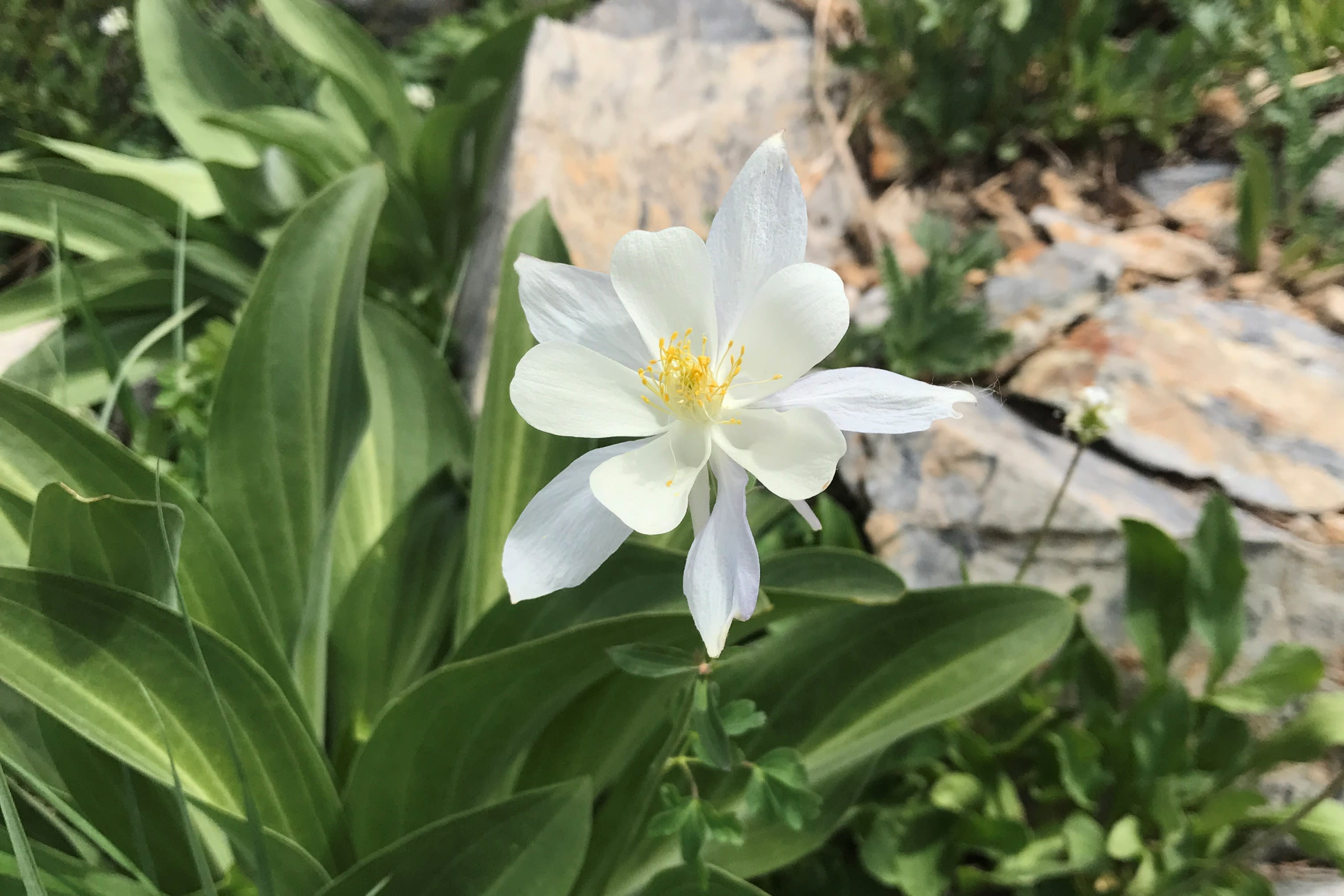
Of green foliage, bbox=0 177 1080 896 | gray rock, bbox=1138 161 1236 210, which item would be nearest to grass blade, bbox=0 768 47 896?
green foliage, bbox=0 177 1080 896

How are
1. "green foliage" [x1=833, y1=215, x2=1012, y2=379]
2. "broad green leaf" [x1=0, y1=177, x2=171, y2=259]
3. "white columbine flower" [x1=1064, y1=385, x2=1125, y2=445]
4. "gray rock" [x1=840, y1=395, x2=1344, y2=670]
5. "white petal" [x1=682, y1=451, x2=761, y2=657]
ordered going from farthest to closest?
"broad green leaf" [x1=0, y1=177, x2=171, y2=259] < "green foliage" [x1=833, y1=215, x2=1012, y2=379] < "gray rock" [x1=840, y1=395, x2=1344, y2=670] < "white columbine flower" [x1=1064, y1=385, x2=1125, y2=445] < "white petal" [x1=682, y1=451, x2=761, y2=657]

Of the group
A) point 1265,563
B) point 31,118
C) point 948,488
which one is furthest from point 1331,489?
point 31,118

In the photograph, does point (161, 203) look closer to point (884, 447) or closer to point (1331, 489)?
point (884, 447)

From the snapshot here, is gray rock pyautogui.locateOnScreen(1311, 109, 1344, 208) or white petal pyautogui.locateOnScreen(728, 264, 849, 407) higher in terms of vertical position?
white petal pyautogui.locateOnScreen(728, 264, 849, 407)

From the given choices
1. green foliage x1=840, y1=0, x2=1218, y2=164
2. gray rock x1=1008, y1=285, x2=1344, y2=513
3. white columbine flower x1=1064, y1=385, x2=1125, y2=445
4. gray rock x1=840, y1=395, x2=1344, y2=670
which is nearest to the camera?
white columbine flower x1=1064, y1=385, x2=1125, y2=445

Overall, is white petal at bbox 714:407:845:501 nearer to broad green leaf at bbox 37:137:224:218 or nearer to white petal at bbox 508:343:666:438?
white petal at bbox 508:343:666:438

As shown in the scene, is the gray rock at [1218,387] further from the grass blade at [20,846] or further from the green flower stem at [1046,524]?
Answer: the grass blade at [20,846]

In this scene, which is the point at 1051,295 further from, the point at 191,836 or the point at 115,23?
the point at 115,23

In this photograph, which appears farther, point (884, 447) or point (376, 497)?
point (884, 447)
